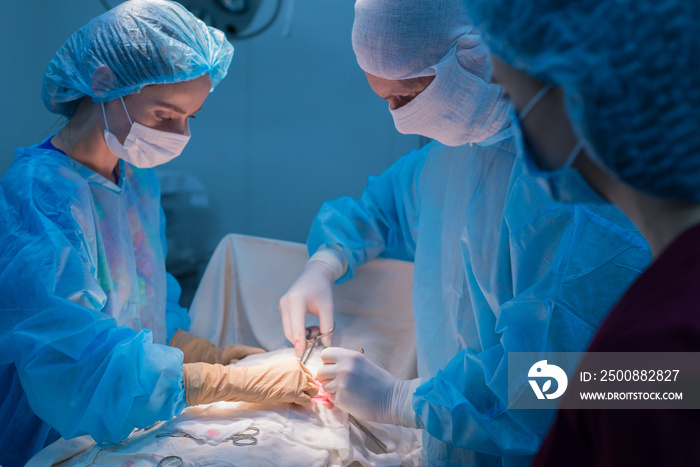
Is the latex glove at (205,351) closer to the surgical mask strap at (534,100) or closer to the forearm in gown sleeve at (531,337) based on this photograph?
the forearm in gown sleeve at (531,337)

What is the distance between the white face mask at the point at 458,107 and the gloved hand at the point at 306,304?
2.41ft

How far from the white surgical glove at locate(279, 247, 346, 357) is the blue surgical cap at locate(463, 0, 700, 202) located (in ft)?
4.41

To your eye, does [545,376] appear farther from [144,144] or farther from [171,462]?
[144,144]

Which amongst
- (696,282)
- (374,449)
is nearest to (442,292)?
(374,449)

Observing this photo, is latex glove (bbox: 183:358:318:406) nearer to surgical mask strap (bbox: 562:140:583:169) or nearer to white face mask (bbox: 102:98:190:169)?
white face mask (bbox: 102:98:190:169)

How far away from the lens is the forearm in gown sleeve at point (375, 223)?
82.7 inches

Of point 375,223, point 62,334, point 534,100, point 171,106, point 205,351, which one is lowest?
point 205,351

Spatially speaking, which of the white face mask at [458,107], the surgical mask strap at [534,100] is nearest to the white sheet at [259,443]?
the white face mask at [458,107]

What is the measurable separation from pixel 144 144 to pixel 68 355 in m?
0.66

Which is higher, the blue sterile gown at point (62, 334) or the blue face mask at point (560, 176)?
the blue face mask at point (560, 176)

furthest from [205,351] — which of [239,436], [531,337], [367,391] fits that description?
[531,337]

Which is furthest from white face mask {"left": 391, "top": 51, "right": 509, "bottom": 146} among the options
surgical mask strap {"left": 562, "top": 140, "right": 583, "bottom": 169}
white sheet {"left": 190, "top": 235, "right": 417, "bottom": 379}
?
white sheet {"left": 190, "top": 235, "right": 417, "bottom": 379}

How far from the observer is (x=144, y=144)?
1698 millimetres

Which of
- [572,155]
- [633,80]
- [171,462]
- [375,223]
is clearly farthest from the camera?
[375,223]
